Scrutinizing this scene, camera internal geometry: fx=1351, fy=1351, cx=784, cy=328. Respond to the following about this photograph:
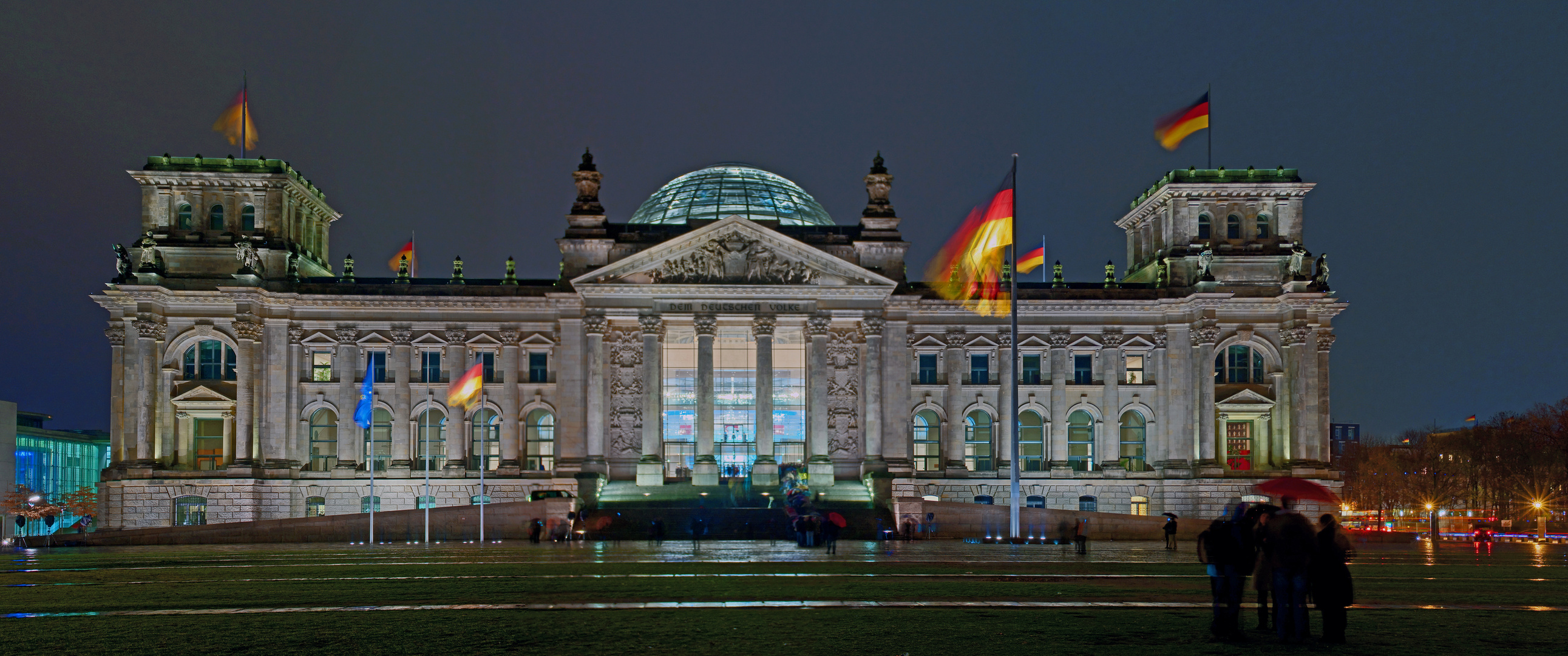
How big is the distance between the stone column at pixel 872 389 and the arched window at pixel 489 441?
69.4ft

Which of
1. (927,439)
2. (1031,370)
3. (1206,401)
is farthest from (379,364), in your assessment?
(1206,401)

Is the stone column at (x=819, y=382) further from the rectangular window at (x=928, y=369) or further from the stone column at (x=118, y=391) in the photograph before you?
the stone column at (x=118, y=391)

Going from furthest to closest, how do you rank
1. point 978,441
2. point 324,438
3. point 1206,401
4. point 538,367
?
1. point 978,441
2. point 538,367
3. point 324,438
4. point 1206,401

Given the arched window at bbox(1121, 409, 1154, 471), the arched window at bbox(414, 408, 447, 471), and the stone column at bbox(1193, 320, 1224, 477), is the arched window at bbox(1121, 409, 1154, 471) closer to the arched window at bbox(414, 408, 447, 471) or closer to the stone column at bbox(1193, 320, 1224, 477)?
the stone column at bbox(1193, 320, 1224, 477)

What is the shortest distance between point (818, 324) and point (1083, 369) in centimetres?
1750

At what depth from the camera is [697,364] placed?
75875 millimetres

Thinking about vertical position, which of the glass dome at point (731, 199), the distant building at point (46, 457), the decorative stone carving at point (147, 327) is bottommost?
the distant building at point (46, 457)

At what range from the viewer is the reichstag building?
73.6 m

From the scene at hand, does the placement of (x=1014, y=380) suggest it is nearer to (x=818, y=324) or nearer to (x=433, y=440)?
(x=818, y=324)

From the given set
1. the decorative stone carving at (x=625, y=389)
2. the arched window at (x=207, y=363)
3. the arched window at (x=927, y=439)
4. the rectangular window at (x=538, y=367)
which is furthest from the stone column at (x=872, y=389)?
the arched window at (x=207, y=363)

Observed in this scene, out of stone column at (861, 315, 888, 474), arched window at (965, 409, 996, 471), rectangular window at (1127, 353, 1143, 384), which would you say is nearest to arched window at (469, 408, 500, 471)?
stone column at (861, 315, 888, 474)

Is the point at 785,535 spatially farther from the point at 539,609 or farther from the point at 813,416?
the point at 539,609

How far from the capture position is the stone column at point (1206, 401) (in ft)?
252

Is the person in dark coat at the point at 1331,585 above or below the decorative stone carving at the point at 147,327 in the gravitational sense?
below
